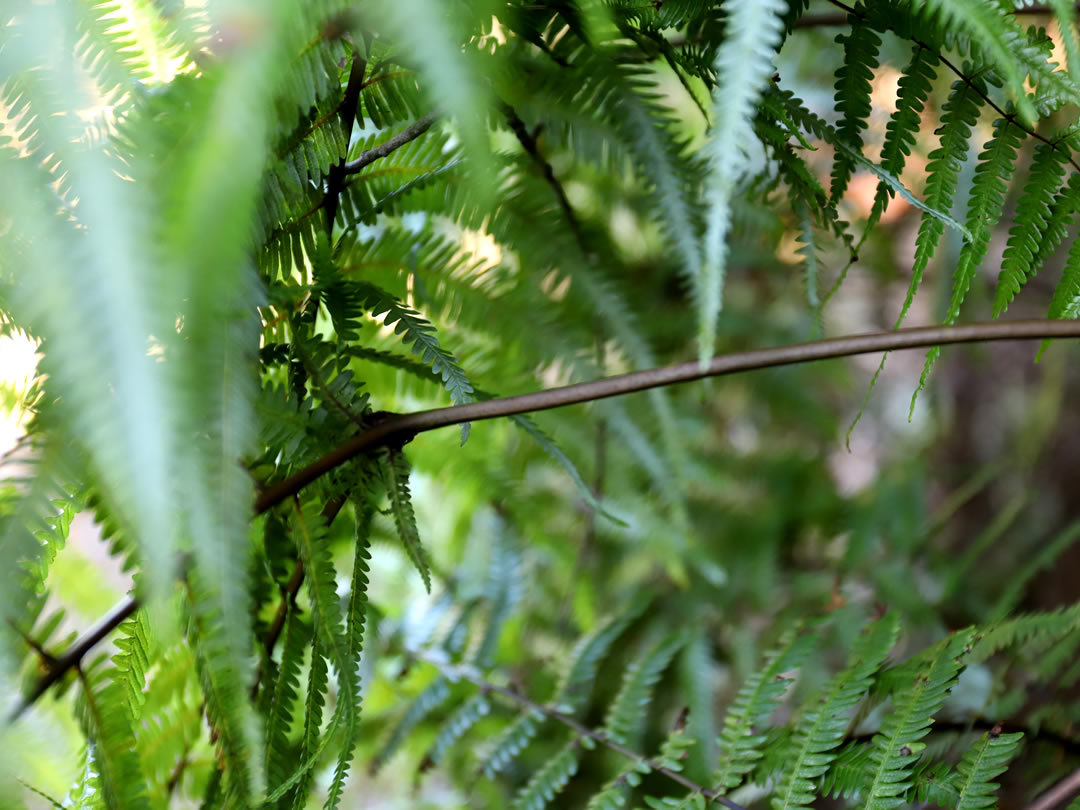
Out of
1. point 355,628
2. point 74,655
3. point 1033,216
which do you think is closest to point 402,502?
point 355,628

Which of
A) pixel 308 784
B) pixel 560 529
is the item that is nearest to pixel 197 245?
pixel 308 784

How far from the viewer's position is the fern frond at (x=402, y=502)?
16.6 inches

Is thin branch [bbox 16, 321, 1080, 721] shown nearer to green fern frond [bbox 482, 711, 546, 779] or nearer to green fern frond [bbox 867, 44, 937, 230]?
green fern frond [bbox 867, 44, 937, 230]

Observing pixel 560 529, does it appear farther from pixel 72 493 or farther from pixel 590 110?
pixel 72 493

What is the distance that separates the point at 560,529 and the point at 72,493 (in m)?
0.73

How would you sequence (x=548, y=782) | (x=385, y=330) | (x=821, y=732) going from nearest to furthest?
(x=821, y=732) < (x=548, y=782) < (x=385, y=330)

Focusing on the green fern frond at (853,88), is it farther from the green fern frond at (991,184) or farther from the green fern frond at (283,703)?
the green fern frond at (283,703)

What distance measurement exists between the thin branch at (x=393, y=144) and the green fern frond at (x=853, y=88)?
248mm

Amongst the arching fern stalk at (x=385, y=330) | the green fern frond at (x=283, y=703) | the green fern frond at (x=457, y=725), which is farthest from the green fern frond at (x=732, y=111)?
the green fern frond at (x=457, y=725)

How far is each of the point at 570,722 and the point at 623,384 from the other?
378 millimetres

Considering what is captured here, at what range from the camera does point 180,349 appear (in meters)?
0.27

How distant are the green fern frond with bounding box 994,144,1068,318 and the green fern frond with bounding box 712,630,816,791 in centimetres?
31

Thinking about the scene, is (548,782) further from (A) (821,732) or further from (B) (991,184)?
(B) (991,184)

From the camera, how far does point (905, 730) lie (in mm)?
479
